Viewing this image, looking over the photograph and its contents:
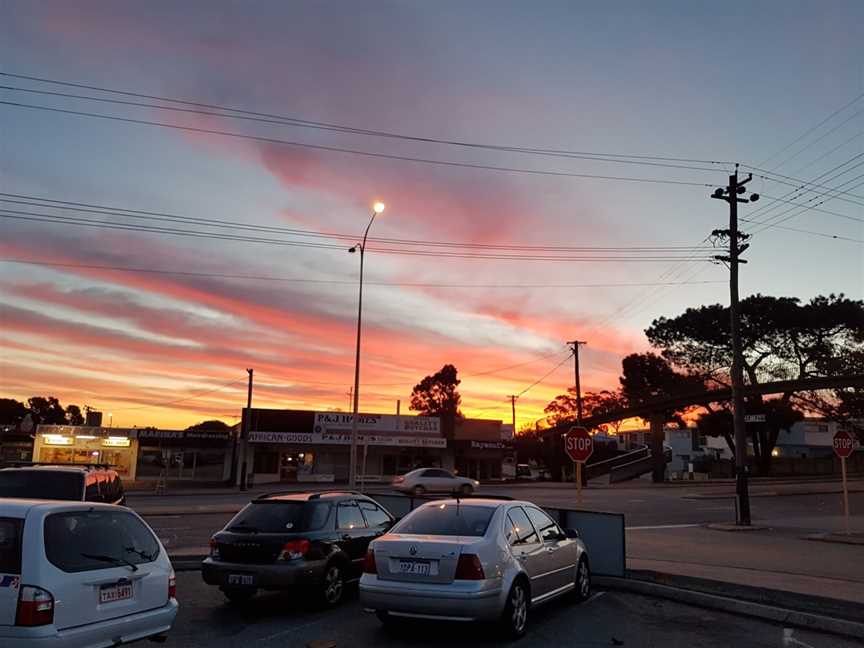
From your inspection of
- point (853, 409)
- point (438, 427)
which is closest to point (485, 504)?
point (438, 427)

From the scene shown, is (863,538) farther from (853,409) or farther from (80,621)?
(853,409)

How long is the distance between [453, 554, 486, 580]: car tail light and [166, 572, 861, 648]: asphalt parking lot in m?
0.78

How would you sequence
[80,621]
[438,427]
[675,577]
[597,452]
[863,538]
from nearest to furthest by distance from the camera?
[80,621] → [675,577] → [863,538] → [438,427] → [597,452]

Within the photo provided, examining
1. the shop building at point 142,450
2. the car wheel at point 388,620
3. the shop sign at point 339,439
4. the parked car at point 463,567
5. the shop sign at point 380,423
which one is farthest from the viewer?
the shop sign at point 380,423

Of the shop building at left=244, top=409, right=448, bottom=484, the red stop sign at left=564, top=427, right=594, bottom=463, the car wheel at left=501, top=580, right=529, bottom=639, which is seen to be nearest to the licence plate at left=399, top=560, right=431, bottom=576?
the car wheel at left=501, top=580, right=529, bottom=639

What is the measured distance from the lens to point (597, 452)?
70.3m

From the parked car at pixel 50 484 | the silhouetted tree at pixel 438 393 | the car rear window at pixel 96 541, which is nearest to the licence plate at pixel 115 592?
the car rear window at pixel 96 541

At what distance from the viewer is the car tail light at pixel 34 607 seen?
16.9 ft

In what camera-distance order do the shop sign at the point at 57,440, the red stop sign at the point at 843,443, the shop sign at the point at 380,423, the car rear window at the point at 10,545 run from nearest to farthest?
the car rear window at the point at 10,545 → the red stop sign at the point at 843,443 → the shop sign at the point at 57,440 → the shop sign at the point at 380,423

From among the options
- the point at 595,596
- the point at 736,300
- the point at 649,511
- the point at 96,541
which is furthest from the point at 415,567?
the point at 649,511

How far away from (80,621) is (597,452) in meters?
68.5

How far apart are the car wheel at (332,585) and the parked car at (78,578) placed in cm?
291

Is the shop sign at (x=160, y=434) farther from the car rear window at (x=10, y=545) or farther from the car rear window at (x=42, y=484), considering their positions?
the car rear window at (x=10, y=545)

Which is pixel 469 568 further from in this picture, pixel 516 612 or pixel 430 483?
pixel 430 483
